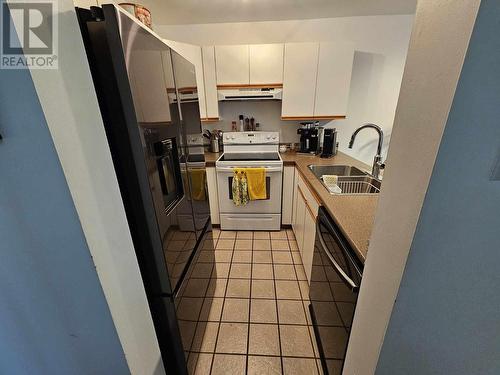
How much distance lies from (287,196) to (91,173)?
2136 millimetres

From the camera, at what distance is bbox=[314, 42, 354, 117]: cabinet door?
232cm

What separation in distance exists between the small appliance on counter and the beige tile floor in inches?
49.7

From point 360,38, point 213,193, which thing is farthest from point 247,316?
point 360,38

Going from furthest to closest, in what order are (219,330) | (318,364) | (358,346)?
(219,330)
(318,364)
(358,346)

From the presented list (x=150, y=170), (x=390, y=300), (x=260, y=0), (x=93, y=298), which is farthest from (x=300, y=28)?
(x=93, y=298)

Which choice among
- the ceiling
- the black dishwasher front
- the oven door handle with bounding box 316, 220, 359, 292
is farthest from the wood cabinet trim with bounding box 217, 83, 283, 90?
the oven door handle with bounding box 316, 220, 359, 292

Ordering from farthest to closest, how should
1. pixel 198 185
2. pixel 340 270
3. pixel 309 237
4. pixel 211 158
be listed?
1. pixel 211 158
2. pixel 309 237
3. pixel 198 185
4. pixel 340 270

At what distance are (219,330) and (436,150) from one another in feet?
5.36

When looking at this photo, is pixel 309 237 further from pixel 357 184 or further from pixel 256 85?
pixel 256 85

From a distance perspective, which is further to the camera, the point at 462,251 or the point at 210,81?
the point at 210,81

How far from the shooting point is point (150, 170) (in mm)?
791

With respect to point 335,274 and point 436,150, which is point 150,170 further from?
point 335,274

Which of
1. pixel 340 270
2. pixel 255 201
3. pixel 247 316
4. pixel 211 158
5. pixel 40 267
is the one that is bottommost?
pixel 247 316

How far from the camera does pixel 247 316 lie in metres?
1.62
